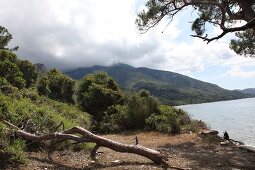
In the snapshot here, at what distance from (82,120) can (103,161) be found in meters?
14.6

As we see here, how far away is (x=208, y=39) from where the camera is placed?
13078 mm

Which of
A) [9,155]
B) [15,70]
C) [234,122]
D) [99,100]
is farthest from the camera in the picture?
[234,122]

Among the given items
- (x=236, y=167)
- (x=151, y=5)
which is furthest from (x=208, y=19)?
(x=236, y=167)

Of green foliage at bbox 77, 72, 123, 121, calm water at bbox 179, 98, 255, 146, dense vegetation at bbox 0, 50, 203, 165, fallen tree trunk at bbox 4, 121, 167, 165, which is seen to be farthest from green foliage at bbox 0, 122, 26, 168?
green foliage at bbox 77, 72, 123, 121

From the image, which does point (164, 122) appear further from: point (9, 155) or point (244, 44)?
point (9, 155)

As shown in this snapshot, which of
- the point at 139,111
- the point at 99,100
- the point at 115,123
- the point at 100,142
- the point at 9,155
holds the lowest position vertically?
the point at 9,155

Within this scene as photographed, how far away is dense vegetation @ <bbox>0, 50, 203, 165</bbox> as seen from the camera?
13.1 meters

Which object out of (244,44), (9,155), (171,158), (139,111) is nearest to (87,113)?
(139,111)

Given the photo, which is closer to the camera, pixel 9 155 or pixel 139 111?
pixel 9 155

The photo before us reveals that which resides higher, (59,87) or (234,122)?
(59,87)

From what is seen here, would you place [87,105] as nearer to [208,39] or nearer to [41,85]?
[208,39]

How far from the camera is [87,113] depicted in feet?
96.2

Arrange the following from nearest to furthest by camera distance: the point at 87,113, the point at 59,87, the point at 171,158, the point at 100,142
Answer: the point at 100,142, the point at 171,158, the point at 87,113, the point at 59,87

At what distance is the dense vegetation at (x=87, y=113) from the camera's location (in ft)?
42.8
